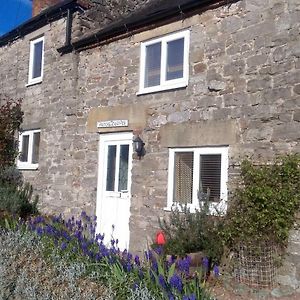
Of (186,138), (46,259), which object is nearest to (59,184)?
(186,138)

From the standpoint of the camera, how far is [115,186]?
923cm

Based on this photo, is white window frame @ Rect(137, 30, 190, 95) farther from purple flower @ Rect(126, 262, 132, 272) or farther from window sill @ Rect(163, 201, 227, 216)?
purple flower @ Rect(126, 262, 132, 272)

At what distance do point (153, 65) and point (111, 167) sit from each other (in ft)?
8.25

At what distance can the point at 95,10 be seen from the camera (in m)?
11.0

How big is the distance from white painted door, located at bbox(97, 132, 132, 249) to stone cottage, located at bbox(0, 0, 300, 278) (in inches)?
0.9

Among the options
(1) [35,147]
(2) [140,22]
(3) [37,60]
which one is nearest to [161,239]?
(2) [140,22]

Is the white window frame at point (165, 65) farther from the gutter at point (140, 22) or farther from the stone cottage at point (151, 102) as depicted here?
the gutter at point (140, 22)

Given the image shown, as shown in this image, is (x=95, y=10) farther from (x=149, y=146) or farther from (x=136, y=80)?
(x=149, y=146)

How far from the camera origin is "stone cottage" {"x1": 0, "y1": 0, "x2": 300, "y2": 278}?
6664mm

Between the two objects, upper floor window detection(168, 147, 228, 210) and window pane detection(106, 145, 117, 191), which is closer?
upper floor window detection(168, 147, 228, 210)

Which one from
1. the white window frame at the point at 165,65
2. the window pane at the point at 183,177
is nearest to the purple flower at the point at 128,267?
the window pane at the point at 183,177

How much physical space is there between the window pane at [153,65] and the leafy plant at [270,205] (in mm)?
3370

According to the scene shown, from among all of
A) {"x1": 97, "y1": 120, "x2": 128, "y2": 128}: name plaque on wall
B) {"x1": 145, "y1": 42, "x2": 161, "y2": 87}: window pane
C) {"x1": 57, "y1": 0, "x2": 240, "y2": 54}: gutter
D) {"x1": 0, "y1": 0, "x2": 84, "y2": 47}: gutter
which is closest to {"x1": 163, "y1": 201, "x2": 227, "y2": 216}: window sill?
{"x1": 97, "y1": 120, "x2": 128, "y2": 128}: name plaque on wall

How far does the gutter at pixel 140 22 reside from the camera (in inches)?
304
